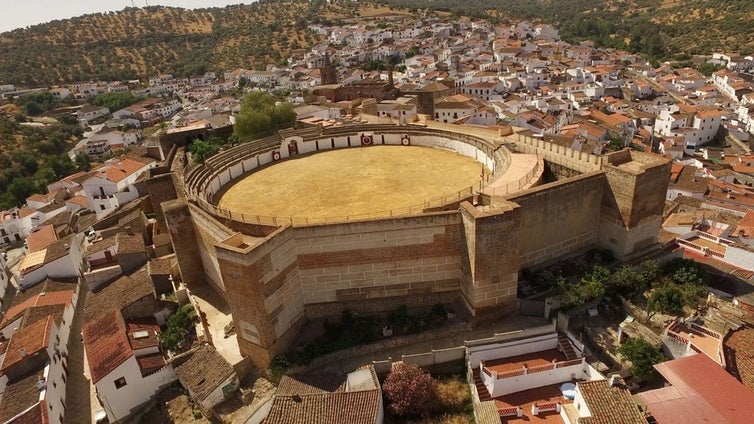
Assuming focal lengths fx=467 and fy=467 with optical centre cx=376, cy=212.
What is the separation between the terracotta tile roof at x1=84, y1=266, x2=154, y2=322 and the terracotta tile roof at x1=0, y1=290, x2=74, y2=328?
3.24 m

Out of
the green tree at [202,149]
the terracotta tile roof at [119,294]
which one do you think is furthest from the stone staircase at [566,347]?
the green tree at [202,149]

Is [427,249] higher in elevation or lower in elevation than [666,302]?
higher

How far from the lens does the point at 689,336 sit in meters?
20.2

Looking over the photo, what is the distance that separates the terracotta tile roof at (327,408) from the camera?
1808 cm

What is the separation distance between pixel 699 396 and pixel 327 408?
1387cm

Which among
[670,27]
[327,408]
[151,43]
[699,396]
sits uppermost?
[151,43]

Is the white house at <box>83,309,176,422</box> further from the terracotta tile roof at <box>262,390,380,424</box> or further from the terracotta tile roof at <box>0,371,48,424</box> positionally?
the terracotta tile roof at <box>262,390,380,424</box>

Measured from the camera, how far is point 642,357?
64.2 ft

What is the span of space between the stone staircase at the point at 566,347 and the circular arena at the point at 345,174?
783 centimetres

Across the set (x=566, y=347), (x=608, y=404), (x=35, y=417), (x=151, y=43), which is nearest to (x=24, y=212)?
(x=35, y=417)

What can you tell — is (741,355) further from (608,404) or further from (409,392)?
(409,392)

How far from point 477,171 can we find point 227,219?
54.0ft

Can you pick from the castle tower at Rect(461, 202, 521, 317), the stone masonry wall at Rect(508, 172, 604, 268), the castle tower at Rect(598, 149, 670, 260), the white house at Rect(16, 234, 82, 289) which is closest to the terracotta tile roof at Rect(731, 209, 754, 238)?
the castle tower at Rect(598, 149, 670, 260)

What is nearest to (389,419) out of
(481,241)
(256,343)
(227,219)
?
(256,343)
